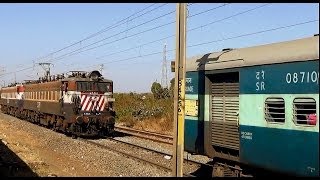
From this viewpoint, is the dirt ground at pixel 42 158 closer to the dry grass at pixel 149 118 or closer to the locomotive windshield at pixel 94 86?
the locomotive windshield at pixel 94 86

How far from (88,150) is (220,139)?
9.25 metres

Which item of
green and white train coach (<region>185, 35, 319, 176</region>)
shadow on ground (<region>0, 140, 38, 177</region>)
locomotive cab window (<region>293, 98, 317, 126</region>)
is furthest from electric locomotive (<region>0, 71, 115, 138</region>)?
locomotive cab window (<region>293, 98, 317, 126</region>)

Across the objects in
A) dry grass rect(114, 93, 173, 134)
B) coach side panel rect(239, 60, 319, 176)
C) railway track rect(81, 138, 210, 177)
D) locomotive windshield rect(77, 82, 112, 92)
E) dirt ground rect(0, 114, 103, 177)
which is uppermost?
locomotive windshield rect(77, 82, 112, 92)

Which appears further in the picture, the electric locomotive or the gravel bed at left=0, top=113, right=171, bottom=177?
the electric locomotive

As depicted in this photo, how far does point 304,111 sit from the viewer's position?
294 inches

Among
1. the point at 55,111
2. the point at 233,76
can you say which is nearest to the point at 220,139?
the point at 233,76

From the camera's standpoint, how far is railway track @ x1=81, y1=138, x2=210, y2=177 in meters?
13.4

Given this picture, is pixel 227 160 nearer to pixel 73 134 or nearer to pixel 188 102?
pixel 188 102

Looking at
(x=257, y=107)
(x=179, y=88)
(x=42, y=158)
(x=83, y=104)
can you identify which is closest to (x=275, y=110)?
(x=257, y=107)

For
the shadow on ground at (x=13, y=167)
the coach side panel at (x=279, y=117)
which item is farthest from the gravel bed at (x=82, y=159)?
the coach side panel at (x=279, y=117)

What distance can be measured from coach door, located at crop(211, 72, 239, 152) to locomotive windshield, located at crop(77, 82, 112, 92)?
12.8 meters

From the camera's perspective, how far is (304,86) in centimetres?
737

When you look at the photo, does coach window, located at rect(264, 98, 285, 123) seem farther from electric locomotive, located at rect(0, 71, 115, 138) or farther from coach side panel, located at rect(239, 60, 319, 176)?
electric locomotive, located at rect(0, 71, 115, 138)

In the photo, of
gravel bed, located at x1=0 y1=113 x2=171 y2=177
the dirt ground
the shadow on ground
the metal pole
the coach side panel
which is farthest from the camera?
the dirt ground
